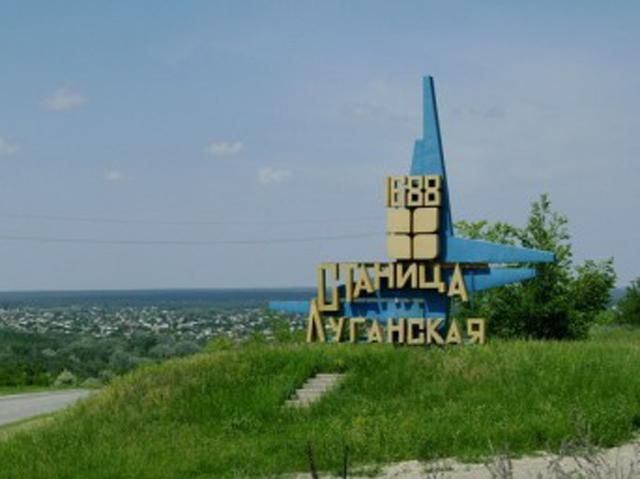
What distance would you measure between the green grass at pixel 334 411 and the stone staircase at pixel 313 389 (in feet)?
0.58

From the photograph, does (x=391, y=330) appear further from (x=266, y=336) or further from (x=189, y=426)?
(x=266, y=336)

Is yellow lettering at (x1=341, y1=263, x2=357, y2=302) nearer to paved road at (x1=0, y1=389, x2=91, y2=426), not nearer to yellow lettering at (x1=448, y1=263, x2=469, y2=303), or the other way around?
yellow lettering at (x1=448, y1=263, x2=469, y2=303)

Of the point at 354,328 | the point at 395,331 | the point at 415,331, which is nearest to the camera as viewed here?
the point at 415,331

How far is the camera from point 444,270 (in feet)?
69.6

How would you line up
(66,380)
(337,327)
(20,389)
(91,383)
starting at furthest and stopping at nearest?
(66,380), (91,383), (20,389), (337,327)

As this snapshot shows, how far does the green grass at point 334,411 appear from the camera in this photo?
1500cm

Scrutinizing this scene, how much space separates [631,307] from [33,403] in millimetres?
26158

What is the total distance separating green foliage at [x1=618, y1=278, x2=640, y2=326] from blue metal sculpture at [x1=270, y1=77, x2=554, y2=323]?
25926 mm

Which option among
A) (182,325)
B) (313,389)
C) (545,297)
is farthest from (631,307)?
(182,325)

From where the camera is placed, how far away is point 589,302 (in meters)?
30.0

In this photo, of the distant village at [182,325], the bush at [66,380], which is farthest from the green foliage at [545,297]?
the bush at [66,380]

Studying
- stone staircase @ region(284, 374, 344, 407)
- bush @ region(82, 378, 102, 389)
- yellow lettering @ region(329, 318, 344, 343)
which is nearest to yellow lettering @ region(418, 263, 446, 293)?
yellow lettering @ region(329, 318, 344, 343)

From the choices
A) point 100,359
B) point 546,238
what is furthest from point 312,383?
point 100,359

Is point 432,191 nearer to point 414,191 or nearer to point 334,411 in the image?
point 414,191
